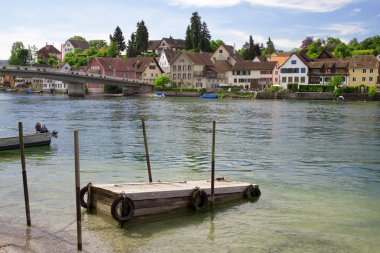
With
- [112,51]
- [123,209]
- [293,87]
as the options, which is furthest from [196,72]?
[123,209]

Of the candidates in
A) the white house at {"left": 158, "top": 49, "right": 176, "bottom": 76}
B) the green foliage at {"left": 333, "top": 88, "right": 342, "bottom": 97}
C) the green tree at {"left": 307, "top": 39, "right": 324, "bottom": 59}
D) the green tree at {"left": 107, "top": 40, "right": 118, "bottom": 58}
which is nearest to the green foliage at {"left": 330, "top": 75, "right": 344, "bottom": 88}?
the green foliage at {"left": 333, "top": 88, "right": 342, "bottom": 97}

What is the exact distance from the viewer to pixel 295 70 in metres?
120

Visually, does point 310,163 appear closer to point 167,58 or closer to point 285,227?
point 285,227

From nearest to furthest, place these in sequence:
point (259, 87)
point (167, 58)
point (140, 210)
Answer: point (140, 210)
point (259, 87)
point (167, 58)

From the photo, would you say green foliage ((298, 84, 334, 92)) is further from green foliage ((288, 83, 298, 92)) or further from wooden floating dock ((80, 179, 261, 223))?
wooden floating dock ((80, 179, 261, 223))

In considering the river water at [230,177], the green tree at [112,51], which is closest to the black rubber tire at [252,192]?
the river water at [230,177]

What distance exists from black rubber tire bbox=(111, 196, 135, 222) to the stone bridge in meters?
89.6

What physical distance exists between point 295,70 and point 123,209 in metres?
112

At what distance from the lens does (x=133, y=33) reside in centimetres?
18812

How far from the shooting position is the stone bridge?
97.1 meters

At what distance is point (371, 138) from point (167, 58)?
126 meters

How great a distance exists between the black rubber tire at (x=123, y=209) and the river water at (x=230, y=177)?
0.41m

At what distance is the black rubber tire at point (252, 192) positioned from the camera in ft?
58.3

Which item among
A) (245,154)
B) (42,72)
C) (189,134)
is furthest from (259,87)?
(245,154)
